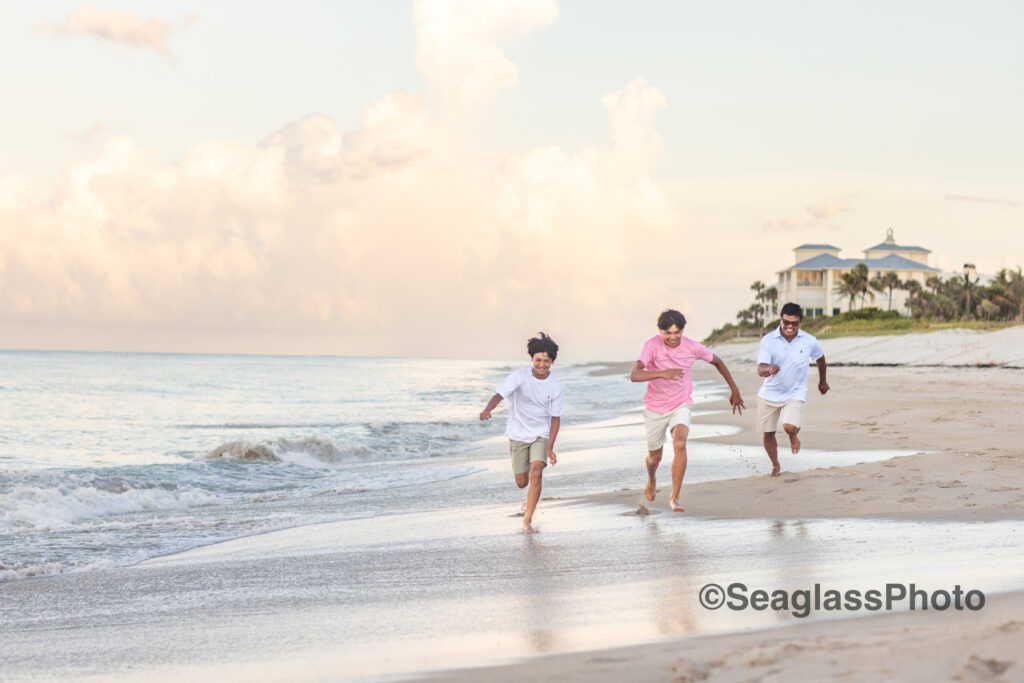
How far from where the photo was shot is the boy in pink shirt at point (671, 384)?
7.81 m

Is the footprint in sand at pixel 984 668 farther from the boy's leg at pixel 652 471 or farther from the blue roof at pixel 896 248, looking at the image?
the blue roof at pixel 896 248

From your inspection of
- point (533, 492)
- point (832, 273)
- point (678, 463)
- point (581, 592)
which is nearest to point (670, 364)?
point (678, 463)

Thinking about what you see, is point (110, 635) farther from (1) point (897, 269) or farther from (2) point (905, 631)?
(1) point (897, 269)

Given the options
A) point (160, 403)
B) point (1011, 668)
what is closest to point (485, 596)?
point (1011, 668)

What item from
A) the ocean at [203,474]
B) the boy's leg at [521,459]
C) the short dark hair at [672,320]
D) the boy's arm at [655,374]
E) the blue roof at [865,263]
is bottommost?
the ocean at [203,474]

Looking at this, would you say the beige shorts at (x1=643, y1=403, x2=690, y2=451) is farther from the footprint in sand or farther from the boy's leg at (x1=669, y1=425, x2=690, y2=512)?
the footprint in sand

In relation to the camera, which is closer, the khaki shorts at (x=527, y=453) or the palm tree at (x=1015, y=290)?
the khaki shorts at (x=527, y=453)

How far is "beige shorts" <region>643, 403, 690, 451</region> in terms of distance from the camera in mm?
7934

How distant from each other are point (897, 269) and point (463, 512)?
8205 centimetres

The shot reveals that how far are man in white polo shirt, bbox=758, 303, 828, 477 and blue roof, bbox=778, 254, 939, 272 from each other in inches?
2996

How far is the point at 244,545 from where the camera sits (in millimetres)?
7582

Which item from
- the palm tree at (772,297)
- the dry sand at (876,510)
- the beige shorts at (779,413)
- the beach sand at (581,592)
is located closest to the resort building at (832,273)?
the palm tree at (772,297)

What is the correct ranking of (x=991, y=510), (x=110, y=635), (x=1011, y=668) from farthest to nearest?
(x=991, y=510)
(x=110, y=635)
(x=1011, y=668)

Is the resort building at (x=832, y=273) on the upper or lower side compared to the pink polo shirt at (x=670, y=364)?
upper
